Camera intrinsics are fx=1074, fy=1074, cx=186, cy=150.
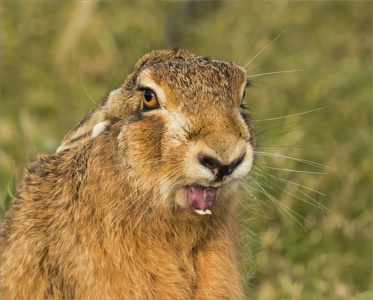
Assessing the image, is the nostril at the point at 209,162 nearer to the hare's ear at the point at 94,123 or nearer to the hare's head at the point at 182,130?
the hare's head at the point at 182,130

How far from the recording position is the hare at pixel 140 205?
4773mm

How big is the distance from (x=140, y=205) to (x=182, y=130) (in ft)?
1.64

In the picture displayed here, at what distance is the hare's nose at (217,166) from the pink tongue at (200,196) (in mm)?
211

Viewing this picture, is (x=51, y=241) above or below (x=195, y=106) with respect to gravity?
below

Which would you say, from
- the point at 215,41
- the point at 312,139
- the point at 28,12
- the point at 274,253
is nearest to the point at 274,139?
the point at 312,139

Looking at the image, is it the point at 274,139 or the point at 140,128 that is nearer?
the point at 140,128

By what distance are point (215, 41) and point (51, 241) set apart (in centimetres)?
585

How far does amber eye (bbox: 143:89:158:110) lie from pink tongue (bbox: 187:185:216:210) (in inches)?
18.5

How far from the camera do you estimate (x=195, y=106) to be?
4.79 meters

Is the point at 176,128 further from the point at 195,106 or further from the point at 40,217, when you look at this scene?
the point at 40,217

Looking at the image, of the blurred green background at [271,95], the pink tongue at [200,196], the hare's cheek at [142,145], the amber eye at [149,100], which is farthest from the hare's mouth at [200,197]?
the blurred green background at [271,95]

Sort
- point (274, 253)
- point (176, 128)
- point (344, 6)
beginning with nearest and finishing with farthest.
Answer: point (176, 128) < point (274, 253) < point (344, 6)

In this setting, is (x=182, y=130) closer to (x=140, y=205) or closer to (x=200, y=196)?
(x=200, y=196)

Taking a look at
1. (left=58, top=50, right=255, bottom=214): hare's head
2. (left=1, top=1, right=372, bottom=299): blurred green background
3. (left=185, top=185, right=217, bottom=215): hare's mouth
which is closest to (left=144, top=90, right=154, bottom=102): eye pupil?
(left=58, top=50, right=255, bottom=214): hare's head
